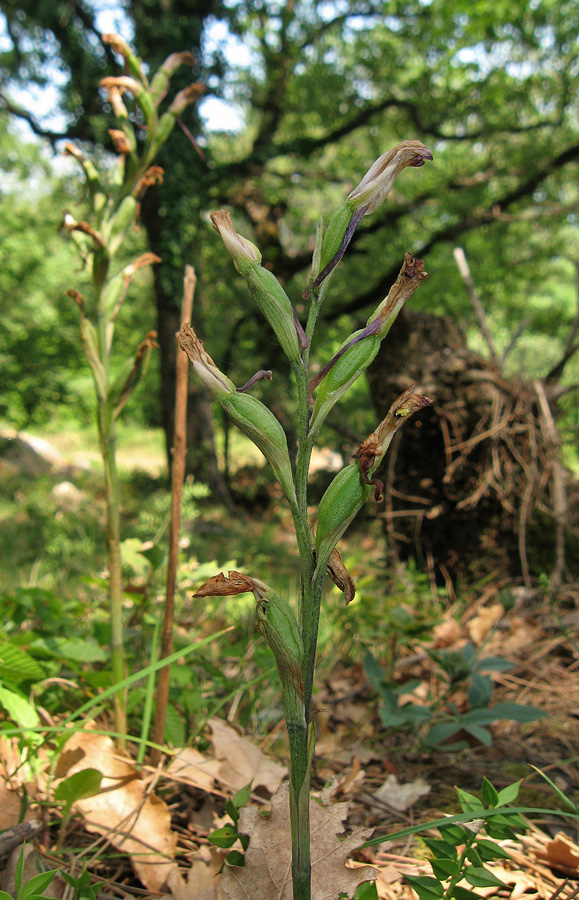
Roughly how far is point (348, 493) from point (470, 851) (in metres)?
0.53

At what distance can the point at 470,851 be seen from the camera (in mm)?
787

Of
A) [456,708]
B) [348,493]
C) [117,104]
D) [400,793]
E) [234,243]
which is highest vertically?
[117,104]

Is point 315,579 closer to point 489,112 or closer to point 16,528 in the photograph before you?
point 16,528

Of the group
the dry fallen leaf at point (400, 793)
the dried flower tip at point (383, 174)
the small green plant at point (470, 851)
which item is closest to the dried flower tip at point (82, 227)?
the dried flower tip at point (383, 174)

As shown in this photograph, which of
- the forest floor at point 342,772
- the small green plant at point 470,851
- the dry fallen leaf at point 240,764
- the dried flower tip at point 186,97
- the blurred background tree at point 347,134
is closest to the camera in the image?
the small green plant at point 470,851

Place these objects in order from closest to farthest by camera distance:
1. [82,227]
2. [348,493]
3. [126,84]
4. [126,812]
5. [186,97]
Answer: [348,493]
[126,812]
[82,227]
[126,84]
[186,97]

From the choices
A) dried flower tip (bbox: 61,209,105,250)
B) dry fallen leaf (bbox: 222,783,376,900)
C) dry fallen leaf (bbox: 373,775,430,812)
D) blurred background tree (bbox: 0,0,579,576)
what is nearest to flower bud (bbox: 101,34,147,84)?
dried flower tip (bbox: 61,209,105,250)

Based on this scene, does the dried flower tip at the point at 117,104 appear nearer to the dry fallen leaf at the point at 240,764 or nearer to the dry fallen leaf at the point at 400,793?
the dry fallen leaf at the point at 240,764

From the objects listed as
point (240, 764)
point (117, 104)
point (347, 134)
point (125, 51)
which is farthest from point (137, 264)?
point (347, 134)

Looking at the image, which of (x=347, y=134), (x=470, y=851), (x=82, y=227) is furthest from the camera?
(x=347, y=134)

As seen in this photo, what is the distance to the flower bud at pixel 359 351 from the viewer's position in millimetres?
696

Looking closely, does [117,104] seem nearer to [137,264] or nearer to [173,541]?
[137,264]

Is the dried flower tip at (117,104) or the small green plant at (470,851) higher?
the dried flower tip at (117,104)

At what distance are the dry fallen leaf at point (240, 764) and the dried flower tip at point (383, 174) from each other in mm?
1007
